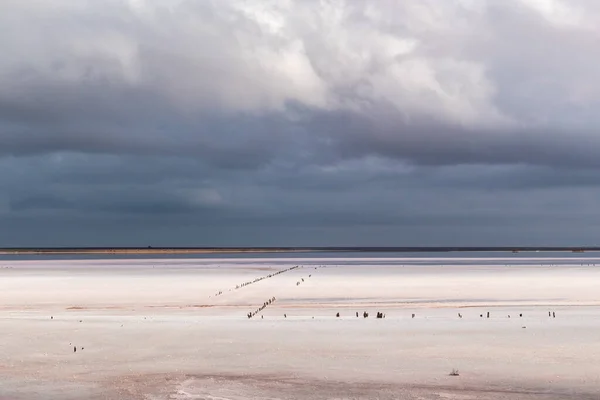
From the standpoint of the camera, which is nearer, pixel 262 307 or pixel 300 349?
pixel 300 349

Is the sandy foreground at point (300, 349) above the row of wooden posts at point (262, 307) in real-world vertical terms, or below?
below

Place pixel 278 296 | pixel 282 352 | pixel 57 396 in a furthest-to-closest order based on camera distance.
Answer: pixel 278 296 → pixel 282 352 → pixel 57 396

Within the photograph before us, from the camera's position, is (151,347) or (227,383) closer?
(227,383)

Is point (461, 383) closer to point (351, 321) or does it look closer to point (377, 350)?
point (377, 350)

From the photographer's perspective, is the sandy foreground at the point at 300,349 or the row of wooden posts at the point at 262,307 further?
the row of wooden posts at the point at 262,307

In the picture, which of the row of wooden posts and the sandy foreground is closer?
→ the sandy foreground

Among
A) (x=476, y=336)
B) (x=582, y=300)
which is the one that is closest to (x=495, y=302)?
(x=582, y=300)

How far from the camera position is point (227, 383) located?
1820 cm

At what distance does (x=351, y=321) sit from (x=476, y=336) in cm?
598

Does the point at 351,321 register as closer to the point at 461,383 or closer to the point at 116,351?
the point at 116,351

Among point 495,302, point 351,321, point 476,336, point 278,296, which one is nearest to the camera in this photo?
point 476,336

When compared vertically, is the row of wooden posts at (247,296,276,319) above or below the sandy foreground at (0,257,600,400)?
above

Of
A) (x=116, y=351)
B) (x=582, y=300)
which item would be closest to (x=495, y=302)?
(x=582, y=300)

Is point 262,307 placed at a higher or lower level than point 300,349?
higher
